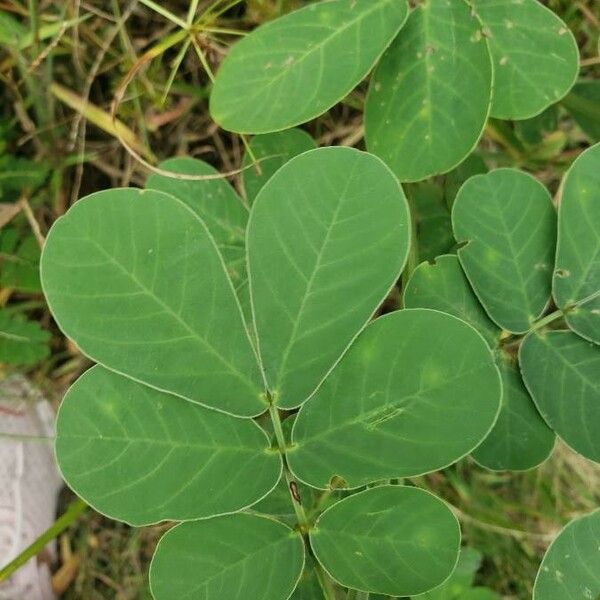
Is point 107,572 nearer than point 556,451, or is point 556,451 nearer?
point 556,451

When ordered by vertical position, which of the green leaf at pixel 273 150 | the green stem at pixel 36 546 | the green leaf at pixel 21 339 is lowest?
the green stem at pixel 36 546

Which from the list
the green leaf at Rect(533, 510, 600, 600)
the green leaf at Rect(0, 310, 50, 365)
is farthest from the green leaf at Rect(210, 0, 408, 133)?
the green leaf at Rect(0, 310, 50, 365)

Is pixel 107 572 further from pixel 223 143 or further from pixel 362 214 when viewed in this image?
pixel 362 214

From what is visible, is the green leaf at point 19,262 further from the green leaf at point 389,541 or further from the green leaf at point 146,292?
the green leaf at point 389,541

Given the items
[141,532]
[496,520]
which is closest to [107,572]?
[141,532]

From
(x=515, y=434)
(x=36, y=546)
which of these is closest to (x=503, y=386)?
(x=515, y=434)

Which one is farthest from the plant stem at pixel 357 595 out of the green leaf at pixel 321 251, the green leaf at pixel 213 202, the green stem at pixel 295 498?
the green leaf at pixel 213 202

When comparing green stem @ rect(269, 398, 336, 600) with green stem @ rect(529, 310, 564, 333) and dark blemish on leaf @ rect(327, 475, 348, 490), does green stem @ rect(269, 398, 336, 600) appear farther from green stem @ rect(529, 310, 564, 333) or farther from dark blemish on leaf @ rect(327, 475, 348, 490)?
green stem @ rect(529, 310, 564, 333)
